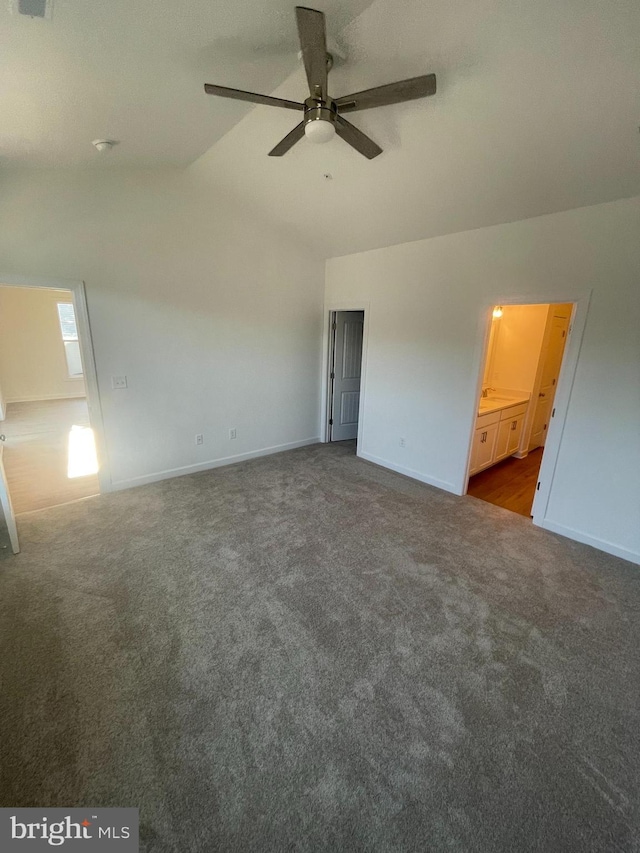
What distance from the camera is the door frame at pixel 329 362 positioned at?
4.38 metres

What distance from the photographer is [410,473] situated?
4191 millimetres

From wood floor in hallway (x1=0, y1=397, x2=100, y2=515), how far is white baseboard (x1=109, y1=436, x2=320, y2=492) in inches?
12.2

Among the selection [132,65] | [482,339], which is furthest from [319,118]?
[482,339]

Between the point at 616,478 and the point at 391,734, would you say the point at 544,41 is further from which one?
the point at 391,734

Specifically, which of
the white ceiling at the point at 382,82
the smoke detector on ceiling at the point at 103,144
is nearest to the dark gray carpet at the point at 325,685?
the white ceiling at the point at 382,82

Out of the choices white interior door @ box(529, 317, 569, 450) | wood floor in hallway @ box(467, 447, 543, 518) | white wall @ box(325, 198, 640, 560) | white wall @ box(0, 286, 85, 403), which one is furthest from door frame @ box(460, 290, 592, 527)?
white wall @ box(0, 286, 85, 403)

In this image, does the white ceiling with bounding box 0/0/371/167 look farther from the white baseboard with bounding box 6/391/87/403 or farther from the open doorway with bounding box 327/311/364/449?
the white baseboard with bounding box 6/391/87/403

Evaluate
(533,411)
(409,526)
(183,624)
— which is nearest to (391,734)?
(183,624)

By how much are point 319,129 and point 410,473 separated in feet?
11.3

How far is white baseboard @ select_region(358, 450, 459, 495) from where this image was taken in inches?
→ 151

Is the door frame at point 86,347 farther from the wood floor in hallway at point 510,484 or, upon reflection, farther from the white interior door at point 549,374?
the white interior door at point 549,374

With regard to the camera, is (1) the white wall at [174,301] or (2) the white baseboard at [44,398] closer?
(1) the white wall at [174,301]

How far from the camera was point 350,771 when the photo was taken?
135 cm

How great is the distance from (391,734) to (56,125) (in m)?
3.90
